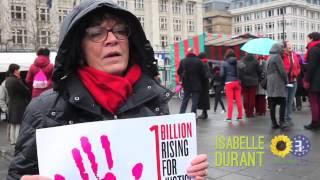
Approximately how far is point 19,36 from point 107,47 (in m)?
52.3

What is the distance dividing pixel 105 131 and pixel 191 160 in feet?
1.35

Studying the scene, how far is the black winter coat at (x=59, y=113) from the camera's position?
60.3 inches

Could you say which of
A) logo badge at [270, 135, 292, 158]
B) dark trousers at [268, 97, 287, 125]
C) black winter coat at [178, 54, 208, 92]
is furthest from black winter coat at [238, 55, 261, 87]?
logo badge at [270, 135, 292, 158]

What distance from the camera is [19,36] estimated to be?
5041 cm

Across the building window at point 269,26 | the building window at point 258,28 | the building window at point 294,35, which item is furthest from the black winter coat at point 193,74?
the building window at point 258,28

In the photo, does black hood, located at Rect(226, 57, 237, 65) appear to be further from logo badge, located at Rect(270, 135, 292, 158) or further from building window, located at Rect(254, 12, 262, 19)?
building window, located at Rect(254, 12, 262, 19)

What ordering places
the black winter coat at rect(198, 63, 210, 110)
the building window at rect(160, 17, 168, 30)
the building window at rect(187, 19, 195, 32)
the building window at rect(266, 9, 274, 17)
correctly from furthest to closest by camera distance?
the building window at rect(266, 9, 274, 17) < the building window at rect(187, 19, 195, 32) < the building window at rect(160, 17, 168, 30) < the black winter coat at rect(198, 63, 210, 110)

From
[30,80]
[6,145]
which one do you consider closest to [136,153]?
[30,80]

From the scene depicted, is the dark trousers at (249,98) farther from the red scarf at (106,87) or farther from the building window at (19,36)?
the building window at (19,36)

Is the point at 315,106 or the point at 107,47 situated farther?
the point at 315,106

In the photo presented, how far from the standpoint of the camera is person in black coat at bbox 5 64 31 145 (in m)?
7.73

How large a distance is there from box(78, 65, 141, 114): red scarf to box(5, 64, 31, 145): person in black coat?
259 inches

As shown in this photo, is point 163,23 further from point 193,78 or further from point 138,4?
point 193,78

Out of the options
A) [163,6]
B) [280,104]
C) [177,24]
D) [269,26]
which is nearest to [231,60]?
[280,104]
